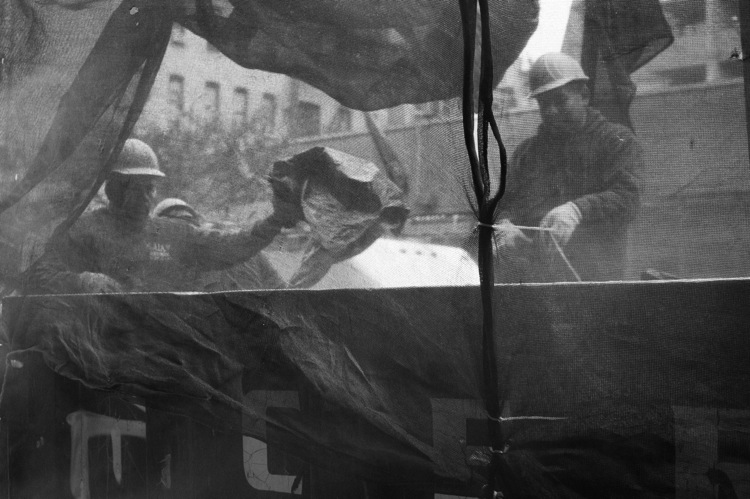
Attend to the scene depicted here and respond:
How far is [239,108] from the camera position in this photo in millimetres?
2541

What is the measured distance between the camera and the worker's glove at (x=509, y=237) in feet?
6.75

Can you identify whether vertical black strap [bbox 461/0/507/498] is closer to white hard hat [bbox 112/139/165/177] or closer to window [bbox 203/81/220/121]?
window [bbox 203/81/220/121]

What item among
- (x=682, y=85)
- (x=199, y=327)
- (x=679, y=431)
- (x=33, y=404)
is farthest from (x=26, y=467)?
(x=682, y=85)

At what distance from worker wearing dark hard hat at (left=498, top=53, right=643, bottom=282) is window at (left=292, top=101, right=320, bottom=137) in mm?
657

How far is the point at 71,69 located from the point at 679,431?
2.37 metres

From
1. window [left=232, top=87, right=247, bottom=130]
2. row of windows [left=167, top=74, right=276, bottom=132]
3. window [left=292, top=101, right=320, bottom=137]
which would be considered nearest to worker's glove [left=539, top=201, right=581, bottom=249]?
window [left=292, top=101, right=320, bottom=137]

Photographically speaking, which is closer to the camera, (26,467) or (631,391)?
(631,391)

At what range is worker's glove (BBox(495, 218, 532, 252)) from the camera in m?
2.06

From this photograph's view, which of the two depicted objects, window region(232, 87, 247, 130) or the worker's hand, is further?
the worker's hand

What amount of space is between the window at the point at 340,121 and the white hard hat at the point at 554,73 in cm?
58

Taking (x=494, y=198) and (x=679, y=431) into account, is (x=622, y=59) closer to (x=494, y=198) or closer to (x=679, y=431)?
(x=494, y=198)

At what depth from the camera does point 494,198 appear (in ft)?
6.77

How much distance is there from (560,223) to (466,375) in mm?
470

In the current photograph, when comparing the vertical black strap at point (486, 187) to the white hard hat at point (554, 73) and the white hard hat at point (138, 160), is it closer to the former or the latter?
the white hard hat at point (554, 73)
